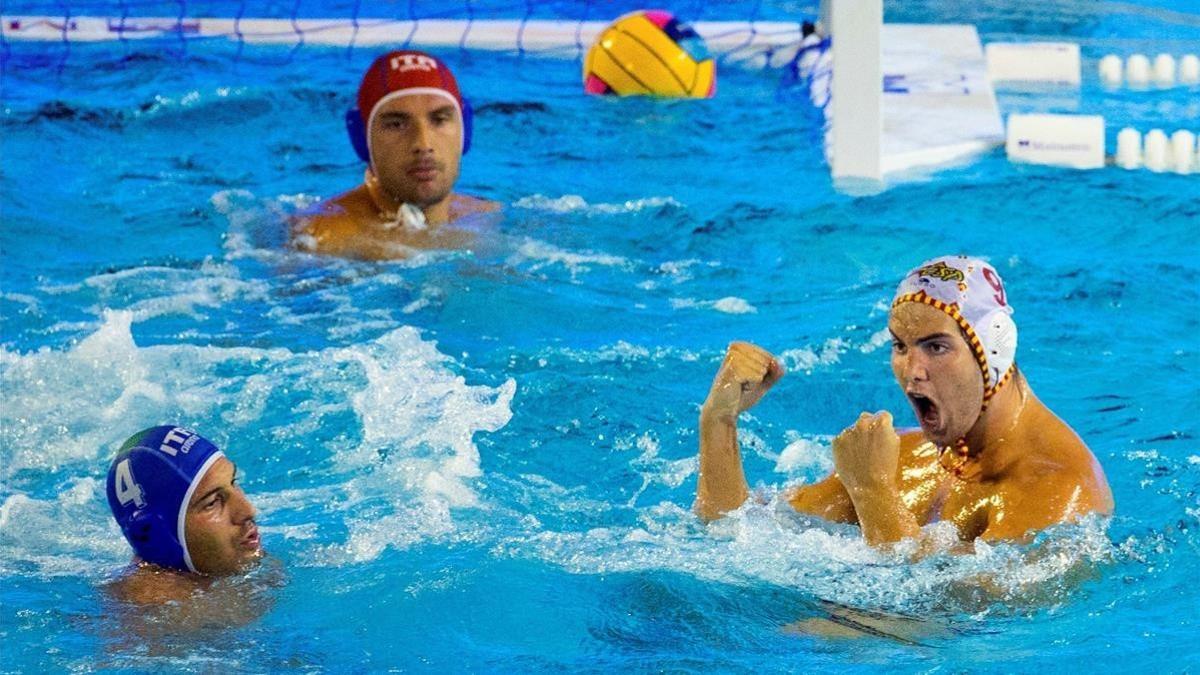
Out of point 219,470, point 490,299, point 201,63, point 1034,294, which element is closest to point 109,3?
point 201,63

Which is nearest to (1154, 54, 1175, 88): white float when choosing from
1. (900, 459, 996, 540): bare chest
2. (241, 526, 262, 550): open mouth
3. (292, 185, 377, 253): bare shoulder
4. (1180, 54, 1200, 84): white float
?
(1180, 54, 1200, 84): white float

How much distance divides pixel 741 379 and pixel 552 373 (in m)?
1.86

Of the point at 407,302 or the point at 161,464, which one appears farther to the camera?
the point at 407,302

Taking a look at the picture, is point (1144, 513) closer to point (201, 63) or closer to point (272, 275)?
point (272, 275)

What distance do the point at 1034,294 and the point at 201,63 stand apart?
5.91 m

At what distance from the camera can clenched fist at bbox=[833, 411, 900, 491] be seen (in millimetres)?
3572

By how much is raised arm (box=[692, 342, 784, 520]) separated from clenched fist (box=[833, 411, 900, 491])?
1.07 feet

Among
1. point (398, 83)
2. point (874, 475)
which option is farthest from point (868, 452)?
point (398, 83)

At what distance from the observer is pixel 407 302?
6.45 m

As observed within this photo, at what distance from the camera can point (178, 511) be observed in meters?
4.07

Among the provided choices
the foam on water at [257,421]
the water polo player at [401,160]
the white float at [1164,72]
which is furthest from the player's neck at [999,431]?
the white float at [1164,72]

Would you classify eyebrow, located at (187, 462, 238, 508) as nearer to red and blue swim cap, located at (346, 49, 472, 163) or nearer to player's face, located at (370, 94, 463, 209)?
player's face, located at (370, 94, 463, 209)

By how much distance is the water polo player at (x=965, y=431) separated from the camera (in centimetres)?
A: 363

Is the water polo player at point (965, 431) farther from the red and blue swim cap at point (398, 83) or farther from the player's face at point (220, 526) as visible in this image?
the red and blue swim cap at point (398, 83)
